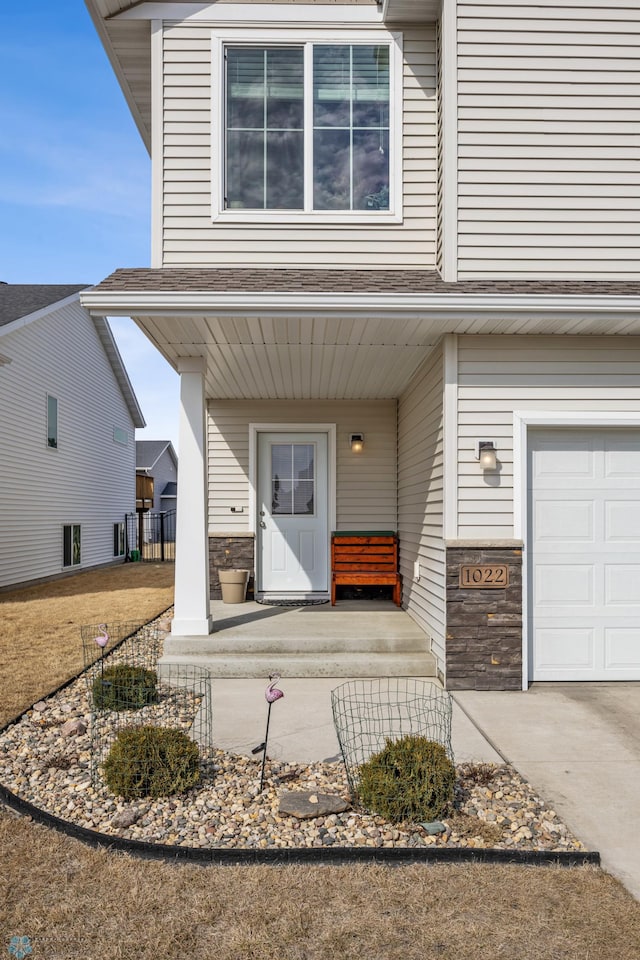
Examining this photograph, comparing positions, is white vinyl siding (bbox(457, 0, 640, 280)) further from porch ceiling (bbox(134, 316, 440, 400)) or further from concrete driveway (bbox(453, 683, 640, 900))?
concrete driveway (bbox(453, 683, 640, 900))

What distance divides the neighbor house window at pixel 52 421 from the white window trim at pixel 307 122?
29.0 ft

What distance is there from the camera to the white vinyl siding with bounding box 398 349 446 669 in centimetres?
529

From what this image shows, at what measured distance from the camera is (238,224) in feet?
17.7

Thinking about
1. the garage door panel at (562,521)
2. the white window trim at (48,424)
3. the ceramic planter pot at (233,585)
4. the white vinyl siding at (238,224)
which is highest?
the white vinyl siding at (238,224)

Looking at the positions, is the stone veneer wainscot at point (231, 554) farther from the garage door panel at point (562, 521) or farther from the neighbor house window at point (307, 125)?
the neighbor house window at point (307, 125)

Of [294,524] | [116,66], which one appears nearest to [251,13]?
[116,66]

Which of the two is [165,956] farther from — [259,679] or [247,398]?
[247,398]

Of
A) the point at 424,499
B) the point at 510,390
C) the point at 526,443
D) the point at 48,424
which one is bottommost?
the point at 424,499

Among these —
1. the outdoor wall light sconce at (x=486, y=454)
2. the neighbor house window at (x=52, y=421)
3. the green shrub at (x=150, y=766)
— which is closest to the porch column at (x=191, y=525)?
the outdoor wall light sconce at (x=486, y=454)

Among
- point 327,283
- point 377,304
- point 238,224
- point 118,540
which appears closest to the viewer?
point 377,304

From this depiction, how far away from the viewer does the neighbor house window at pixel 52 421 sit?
12969 millimetres

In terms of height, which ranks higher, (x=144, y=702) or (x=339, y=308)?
(x=339, y=308)

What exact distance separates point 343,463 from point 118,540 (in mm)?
11843

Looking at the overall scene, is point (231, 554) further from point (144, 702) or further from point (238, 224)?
point (238, 224)
